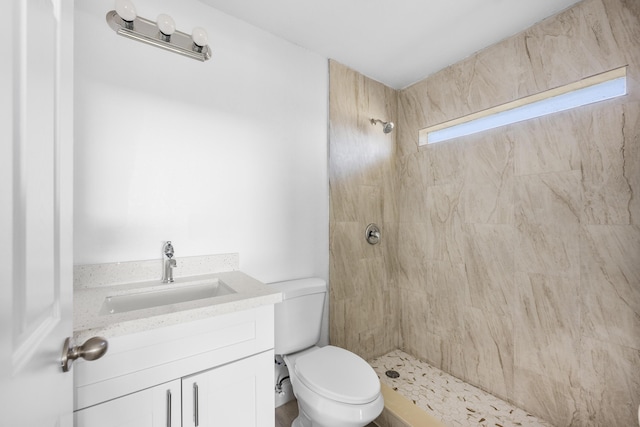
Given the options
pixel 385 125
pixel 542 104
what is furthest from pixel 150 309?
pixel 542 104

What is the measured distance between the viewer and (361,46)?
1.85m

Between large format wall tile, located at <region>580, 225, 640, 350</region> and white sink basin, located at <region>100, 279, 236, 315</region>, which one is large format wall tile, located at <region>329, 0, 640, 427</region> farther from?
white sink basin, located at <region>100, 279, 236, 315</region>

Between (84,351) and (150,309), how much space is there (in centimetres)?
40

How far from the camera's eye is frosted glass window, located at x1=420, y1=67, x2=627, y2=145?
1.39 m

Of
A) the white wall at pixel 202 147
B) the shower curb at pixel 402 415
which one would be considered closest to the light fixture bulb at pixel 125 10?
the white wall at pixel 202 147

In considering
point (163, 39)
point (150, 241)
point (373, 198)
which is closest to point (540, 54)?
point (373, 198)

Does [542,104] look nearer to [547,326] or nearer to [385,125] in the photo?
[385,125]

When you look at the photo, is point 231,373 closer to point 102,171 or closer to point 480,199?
point 102,171

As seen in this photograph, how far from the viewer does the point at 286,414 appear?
1647 mm

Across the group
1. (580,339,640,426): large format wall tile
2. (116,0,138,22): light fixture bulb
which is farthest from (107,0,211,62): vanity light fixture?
(580,339,640,426): large format wall tile

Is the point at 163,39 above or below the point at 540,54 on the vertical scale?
below

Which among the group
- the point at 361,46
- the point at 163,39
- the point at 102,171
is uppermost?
the point at 361,46

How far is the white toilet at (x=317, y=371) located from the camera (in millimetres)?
1185

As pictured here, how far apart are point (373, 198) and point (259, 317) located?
4.77 feet
